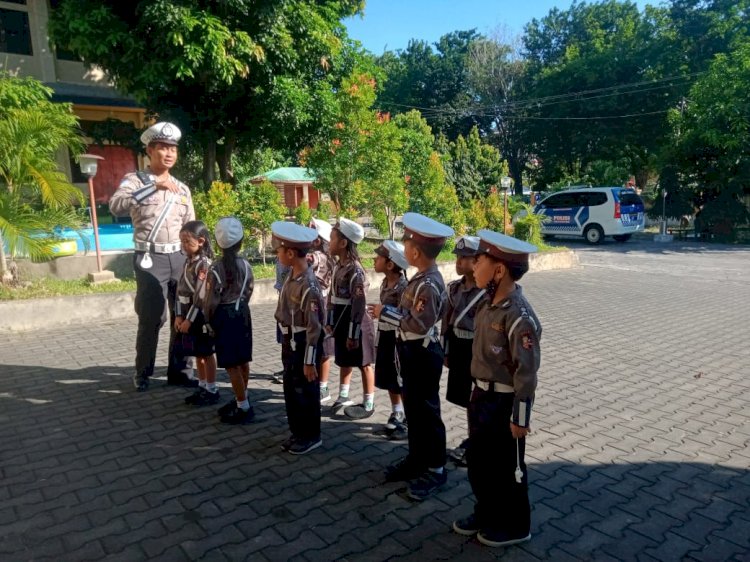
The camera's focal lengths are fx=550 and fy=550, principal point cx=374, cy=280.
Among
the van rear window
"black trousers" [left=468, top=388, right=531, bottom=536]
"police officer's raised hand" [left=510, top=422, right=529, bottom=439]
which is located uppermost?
the van rear window

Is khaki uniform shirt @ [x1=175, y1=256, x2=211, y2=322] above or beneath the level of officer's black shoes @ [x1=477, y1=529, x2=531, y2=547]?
above

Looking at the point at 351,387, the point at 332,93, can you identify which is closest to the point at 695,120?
the point at 332,93

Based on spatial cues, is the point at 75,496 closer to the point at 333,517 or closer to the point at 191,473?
the point at 191,473

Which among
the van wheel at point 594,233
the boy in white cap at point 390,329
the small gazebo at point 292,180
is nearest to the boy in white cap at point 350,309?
the boy in white cap at point 390,329

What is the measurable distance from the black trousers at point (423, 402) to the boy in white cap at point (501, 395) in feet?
1.62

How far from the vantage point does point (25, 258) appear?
28.3 feet

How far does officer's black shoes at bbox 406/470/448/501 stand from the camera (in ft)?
10.6

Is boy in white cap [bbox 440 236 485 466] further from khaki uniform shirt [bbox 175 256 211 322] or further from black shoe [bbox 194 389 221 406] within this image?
black shoe [bbox 194 389 221 406]

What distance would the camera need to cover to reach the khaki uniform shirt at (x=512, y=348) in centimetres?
258

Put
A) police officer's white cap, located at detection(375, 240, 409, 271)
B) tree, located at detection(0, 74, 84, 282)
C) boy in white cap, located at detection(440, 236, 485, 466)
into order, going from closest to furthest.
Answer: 1. boy in white cap, located at detection(440, 236, 485, 466)
2. police officer's white cap, located at detection(375, 240, 409, 271)
3. tree, located at detection(0, 74, 84, 282)

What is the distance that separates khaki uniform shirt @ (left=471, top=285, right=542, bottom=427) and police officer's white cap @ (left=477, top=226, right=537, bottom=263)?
A: 0.18m

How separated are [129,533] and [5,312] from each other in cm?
549

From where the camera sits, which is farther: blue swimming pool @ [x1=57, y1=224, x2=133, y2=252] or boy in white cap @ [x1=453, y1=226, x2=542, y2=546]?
blue swimming pool @ [x1=57, y1=224, x2=133, y2=252]

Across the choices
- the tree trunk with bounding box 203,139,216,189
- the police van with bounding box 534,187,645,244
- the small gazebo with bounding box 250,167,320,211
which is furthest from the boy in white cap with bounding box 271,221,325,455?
the police van with bounding box 534,187,645,244
